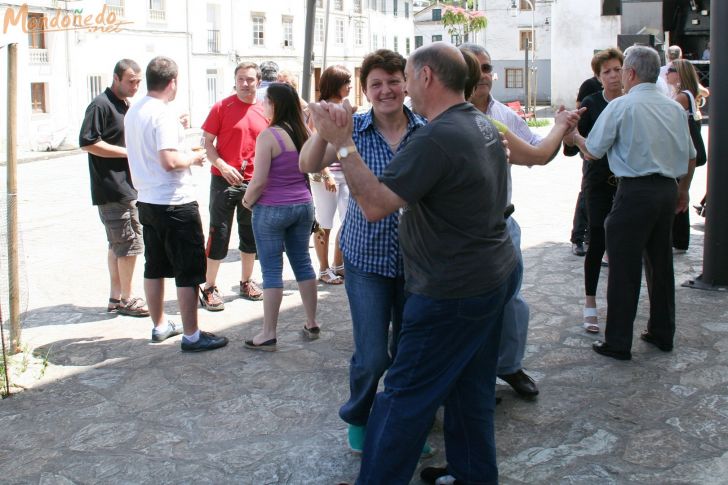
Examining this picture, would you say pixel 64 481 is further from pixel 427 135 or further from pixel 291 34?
pixel 291 34

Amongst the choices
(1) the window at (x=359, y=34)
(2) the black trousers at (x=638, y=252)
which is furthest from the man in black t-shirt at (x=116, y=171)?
(1) the window at (x=359, y=34)

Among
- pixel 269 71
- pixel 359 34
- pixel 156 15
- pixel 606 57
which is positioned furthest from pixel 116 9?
pixel 606 57

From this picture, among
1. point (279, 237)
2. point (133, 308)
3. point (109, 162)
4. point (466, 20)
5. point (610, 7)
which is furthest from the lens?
point (466, 20)

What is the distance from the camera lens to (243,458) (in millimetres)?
4098

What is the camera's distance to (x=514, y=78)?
2408 inches

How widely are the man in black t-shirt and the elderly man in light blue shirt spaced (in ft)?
10.8

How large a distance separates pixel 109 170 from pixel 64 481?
3023 mm

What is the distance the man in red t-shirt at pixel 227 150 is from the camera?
6723mm

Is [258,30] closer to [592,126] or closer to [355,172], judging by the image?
[592,126]

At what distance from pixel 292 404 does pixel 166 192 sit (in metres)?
1.66

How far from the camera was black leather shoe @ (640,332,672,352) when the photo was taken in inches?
215

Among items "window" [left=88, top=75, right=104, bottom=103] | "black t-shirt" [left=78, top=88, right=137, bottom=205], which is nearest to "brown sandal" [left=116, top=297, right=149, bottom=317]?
"black t-shirt" [left=78, top=88, right=137, bottom=205]

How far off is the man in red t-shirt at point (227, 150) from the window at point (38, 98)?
26205 millimetres

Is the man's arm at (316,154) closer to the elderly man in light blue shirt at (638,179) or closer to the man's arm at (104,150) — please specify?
the elderly man in light blue shirt at (638,179)
